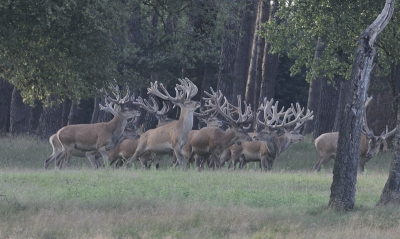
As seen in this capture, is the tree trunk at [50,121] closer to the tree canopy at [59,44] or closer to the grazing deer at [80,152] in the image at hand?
the grazing deer at [80,152]

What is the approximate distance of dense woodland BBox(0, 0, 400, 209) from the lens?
14.9 m

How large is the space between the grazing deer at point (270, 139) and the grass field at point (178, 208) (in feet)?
18.7

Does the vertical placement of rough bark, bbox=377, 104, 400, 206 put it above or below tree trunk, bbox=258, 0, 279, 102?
below

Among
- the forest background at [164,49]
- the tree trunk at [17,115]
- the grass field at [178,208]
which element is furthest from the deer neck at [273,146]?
the tree trunk at [17,115]

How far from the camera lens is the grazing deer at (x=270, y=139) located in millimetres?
24938

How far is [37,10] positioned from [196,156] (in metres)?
11.9

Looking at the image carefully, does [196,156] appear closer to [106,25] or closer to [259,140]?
[259,140]

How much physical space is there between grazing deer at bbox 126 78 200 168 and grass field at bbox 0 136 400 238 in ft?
15.8

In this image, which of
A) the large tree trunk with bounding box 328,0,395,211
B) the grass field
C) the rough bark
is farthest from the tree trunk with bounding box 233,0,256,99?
the large tree trunk with bounding box 328,0,395,211

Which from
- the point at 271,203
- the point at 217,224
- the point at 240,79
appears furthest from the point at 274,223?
the point at 240,79

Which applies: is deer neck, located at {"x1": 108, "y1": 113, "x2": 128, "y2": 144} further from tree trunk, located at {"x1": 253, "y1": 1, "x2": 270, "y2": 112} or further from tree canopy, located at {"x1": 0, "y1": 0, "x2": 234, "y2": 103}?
tree trunk, located at {"x1": 253, "y1": 1, "x2": 270, "y2": 112}

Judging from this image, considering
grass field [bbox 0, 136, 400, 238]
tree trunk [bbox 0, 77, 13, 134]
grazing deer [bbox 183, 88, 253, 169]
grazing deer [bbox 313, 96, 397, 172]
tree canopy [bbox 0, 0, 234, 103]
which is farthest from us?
tree trunk [bbox 0, 77, 13, 134]

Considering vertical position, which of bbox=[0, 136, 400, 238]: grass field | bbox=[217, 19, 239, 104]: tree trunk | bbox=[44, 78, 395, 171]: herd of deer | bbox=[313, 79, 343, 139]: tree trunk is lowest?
bbox=[0, 136, 400, 238]: grass field

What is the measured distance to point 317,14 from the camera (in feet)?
79.5
